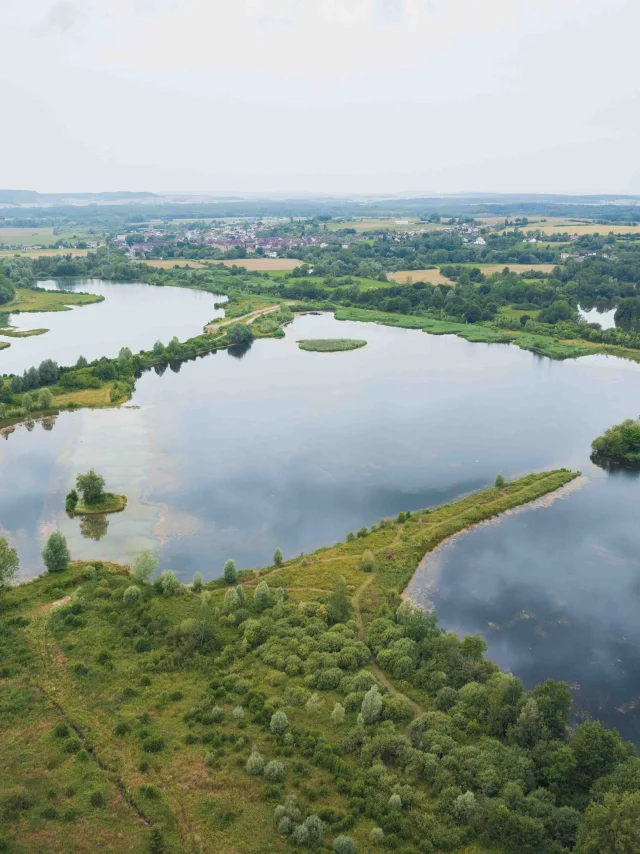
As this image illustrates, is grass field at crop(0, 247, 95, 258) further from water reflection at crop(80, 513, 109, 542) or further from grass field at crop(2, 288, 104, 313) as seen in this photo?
water reflection at crop(80, 513, 109, 542)

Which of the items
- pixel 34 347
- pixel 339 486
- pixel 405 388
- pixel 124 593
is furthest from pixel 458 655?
pixel 34 347

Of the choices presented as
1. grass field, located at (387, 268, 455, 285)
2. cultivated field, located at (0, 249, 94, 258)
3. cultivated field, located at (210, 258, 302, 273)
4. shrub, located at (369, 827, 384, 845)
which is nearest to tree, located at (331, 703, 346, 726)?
shrub, located at (369, 827, 384, 845)

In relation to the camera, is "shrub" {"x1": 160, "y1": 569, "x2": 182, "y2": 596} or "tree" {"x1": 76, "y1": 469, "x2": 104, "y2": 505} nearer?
"shrub" {"x1": 160, "y1": 569, "x2": 182, "y2": 596}

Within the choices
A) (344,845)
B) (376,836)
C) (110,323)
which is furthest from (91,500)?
(110,323)

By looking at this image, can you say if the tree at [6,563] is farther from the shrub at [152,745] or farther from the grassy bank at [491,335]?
the grassy bank at [491,335]

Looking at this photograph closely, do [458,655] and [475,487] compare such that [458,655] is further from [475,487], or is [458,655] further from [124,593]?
[475,487]

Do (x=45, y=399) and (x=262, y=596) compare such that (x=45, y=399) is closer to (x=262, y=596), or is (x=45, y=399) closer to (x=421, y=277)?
(x=262, y=596)
